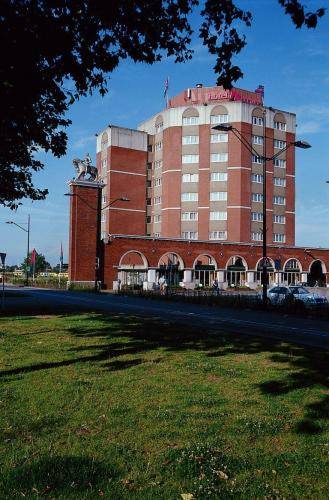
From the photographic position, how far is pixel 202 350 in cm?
1091

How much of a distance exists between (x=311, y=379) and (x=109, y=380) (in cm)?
321

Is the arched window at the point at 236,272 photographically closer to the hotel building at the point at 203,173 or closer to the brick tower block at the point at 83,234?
the hotel building at the point at 203,173

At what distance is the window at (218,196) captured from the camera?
257ft

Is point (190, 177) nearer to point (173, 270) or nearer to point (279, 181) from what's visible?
point (279, 181)

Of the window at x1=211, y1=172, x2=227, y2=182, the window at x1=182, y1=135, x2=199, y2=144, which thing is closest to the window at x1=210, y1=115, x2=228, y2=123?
the window at x1=182, y1=135, x2=199, y2=144

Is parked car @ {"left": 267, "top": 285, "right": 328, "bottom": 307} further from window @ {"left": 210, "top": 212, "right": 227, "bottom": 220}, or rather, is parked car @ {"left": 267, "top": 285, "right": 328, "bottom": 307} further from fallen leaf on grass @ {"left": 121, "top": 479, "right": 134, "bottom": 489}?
window @ {"left": 210, "top": 212, "right": 227, "bottom": 220}

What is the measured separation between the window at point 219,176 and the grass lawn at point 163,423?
6897 cm

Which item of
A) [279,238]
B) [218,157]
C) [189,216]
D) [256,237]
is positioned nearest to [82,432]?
[189,216]

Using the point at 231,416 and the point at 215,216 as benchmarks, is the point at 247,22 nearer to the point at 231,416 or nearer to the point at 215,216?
the point at 231,416

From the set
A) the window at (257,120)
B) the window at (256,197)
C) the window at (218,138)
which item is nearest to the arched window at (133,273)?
the window at (256,197)

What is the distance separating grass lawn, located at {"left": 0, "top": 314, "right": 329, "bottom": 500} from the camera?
412cm

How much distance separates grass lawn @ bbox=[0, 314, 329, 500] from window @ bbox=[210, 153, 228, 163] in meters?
69.8

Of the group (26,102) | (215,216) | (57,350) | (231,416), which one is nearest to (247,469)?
(231,416)

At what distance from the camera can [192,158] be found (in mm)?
80125
